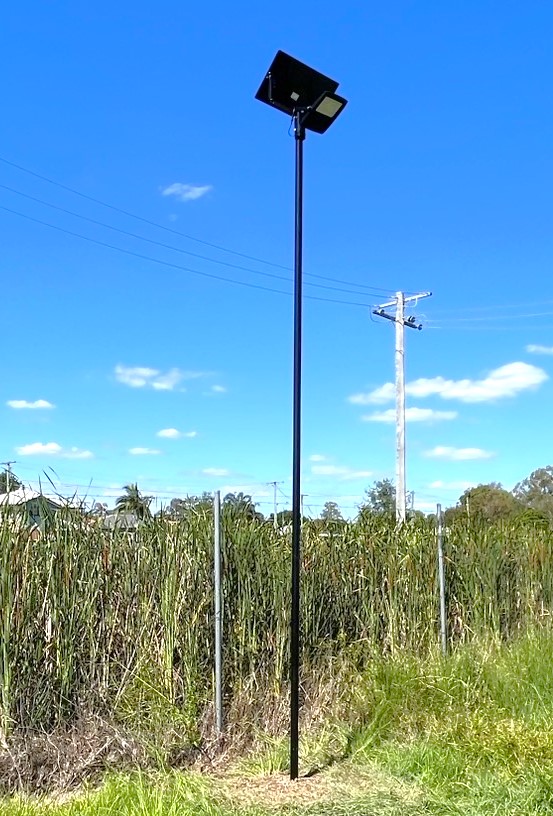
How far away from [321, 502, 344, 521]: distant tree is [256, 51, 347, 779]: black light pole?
2.47 m

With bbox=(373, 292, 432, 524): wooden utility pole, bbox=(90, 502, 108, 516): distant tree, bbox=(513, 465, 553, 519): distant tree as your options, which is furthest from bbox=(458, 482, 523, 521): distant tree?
bbox=(90, 502, 108, 516): distant tree

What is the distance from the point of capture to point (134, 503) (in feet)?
18.6

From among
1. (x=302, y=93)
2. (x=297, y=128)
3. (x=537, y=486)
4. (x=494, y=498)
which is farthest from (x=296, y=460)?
(x=537, y=486)

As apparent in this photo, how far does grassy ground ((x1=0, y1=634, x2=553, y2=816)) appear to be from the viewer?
399 cm

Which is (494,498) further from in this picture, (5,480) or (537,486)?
(5,480)

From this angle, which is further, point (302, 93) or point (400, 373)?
point (400, 373)

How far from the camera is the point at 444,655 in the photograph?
6.61 meters

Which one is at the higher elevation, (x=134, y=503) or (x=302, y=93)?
(x=302, y=93)

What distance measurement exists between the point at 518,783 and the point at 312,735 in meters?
1.56

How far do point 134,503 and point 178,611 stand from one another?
840 mm

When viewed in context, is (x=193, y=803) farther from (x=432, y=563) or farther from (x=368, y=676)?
(x=432, y=563)

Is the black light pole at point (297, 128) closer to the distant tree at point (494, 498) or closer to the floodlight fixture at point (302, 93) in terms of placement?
the floodlight fixture at point (302, 93)

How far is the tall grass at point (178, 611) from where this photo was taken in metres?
4.93

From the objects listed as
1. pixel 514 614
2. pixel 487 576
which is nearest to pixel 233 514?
pixel 487 576
